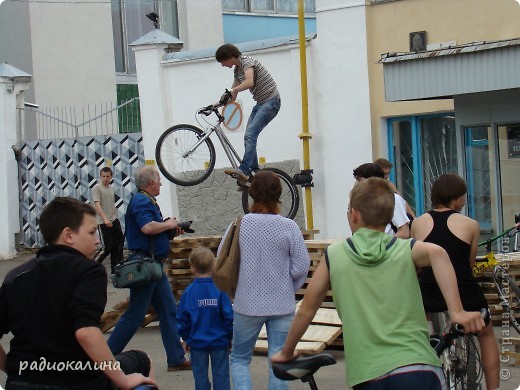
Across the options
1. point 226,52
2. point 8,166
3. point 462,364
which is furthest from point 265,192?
point 8,166

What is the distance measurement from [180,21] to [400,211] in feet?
57.6

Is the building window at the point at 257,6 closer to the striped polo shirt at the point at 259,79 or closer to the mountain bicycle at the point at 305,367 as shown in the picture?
the striped polo shirt at the point at 259,79

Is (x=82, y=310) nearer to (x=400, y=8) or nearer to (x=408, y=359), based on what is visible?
(x=408, y=359)

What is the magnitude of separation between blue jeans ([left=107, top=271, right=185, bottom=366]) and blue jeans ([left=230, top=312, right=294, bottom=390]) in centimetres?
211

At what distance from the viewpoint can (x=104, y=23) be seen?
23828 mm

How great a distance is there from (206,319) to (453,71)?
6775mm

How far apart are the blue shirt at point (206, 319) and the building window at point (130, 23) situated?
1845 cm

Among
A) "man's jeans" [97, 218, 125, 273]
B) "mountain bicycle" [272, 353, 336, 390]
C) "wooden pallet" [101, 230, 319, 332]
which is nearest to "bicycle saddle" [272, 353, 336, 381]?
"mountain bicycle" [272, 353, 336, 390]

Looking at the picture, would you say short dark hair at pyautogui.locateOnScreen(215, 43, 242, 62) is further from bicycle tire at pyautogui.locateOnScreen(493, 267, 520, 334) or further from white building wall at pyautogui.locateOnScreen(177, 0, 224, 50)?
white building wall at pyautogui.locateOnScreen(177, 0, 224, 50)

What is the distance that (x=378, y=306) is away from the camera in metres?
4.41

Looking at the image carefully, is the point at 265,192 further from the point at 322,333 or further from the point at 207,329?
the point at 322,333

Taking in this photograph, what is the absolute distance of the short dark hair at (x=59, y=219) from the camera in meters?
4.68

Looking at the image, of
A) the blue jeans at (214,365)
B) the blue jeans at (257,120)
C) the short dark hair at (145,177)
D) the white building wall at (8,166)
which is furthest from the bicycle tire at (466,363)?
the white building wall at (8,166)

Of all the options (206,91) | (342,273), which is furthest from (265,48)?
(342,273)
